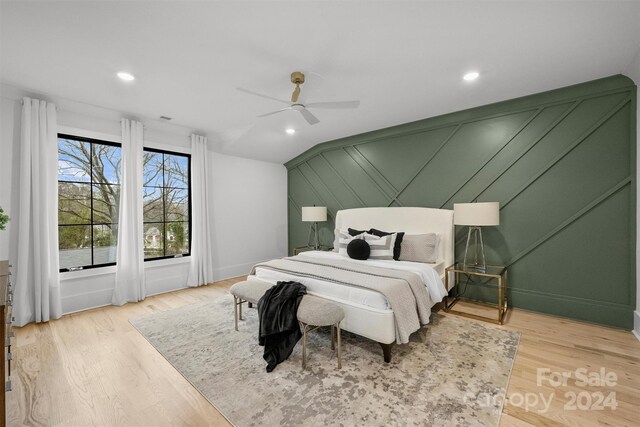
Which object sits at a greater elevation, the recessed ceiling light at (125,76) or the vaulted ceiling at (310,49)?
the vaulted ceiling at (310,49)

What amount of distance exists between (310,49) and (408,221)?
2.85m

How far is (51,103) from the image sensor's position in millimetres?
3246

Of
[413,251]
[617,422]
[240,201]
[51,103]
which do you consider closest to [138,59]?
[51,103]

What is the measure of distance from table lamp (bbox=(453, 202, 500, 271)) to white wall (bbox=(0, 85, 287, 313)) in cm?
393

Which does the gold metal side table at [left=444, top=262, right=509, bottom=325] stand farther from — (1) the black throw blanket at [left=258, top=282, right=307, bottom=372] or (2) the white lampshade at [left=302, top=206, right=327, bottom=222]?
(2) the white lampshade at [left=302, top=206, right=327, bottom=222]

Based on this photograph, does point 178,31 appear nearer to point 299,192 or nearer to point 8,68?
point 8,68

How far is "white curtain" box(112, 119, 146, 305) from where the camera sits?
3.85 metres

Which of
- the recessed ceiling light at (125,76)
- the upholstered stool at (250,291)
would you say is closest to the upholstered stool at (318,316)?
the upholstered stool at (250,291)

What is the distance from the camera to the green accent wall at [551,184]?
114 inches

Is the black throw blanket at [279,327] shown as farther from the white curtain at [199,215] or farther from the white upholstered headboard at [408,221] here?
the white curtain at [199,215]

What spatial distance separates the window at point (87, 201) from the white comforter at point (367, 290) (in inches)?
99.4

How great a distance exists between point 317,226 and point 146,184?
325 centimetres

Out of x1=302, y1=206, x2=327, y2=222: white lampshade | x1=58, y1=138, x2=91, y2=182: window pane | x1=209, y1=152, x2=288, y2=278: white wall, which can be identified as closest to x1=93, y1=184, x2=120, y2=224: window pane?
x1=58, y1=138, x2=91, y2=182: window pane

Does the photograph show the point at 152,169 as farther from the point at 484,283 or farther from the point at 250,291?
the point at 484,283
